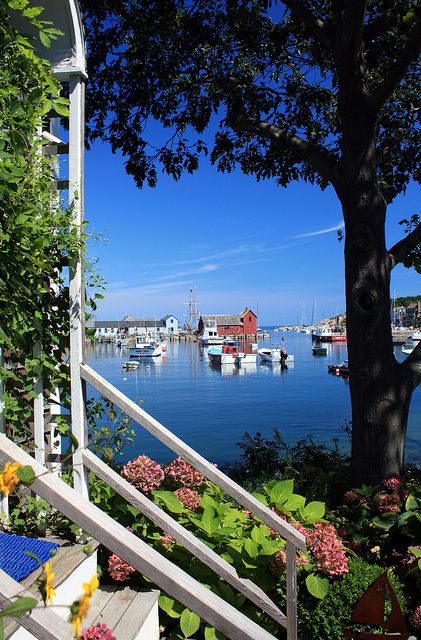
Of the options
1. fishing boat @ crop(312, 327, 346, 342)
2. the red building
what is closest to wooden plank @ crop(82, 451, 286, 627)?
the red building

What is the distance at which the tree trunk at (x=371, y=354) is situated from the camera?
4301mm

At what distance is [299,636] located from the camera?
9.04 ft

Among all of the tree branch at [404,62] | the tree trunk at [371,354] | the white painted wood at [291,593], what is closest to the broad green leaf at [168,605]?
the white painted wood at [291,593]

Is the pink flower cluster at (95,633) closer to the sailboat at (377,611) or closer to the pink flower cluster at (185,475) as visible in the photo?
the sailboat at (377,611)

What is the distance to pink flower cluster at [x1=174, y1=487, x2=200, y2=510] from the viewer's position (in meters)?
3.31

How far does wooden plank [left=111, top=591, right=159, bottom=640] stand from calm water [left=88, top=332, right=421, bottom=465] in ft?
23.2

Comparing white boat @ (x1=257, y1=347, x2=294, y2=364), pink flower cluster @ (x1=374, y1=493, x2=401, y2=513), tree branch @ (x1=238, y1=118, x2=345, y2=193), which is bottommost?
white boat @ (x1=257, y1=347, x2=294, y2=364)

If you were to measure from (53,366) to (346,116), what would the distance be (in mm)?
3302

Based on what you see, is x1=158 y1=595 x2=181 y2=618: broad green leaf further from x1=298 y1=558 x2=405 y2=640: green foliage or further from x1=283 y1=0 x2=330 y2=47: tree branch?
x1=283 y1=0 x2=330 y2=47: tree branch

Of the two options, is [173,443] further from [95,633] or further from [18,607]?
[18,607]

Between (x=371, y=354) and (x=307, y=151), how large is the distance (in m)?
2.04

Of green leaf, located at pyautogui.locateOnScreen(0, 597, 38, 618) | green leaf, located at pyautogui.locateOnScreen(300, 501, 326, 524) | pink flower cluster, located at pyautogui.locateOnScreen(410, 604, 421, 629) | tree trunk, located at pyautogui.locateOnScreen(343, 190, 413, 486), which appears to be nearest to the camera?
green leaf, located at pyautogui.locateOnScreen(0, 597, 38, 618)

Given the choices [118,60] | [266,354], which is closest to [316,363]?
[266,354]

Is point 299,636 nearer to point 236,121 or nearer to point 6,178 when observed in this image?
point 6,178
